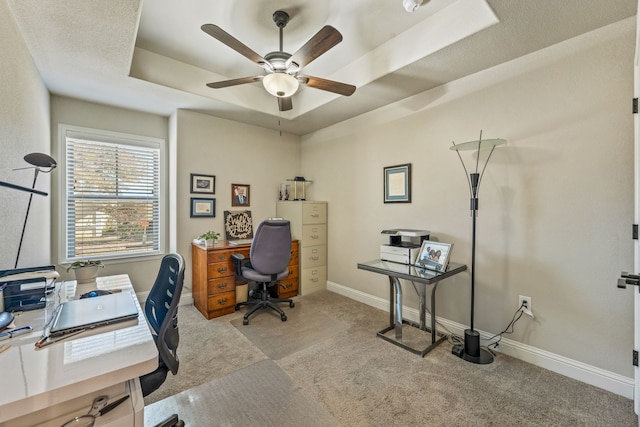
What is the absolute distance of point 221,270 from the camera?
3025 mm

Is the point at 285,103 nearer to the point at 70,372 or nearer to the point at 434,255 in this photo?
the point at 434,255

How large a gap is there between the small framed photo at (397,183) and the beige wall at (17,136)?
2991 millimetres

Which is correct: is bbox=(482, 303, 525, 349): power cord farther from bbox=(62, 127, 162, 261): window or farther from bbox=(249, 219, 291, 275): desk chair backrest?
bbox=(62, 127, 162, 261): window

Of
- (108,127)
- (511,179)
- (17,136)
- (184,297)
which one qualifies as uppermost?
(108,127)

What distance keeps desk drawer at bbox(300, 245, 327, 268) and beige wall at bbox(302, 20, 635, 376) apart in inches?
52.5

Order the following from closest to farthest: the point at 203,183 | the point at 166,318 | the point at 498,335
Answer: the point at 166,318 < the point at 498,335 < the point at 203,183

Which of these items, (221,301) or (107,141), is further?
(107,141)

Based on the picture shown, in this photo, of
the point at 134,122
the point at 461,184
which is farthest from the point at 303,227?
the point at 134,122

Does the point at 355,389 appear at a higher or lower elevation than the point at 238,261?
lower

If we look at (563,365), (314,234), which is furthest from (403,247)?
(314,234)

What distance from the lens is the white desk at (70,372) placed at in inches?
27.5

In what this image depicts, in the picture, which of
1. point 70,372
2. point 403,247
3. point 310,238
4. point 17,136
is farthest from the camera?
point 310,238

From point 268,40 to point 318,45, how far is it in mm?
836

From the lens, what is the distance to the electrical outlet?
2123 mm
